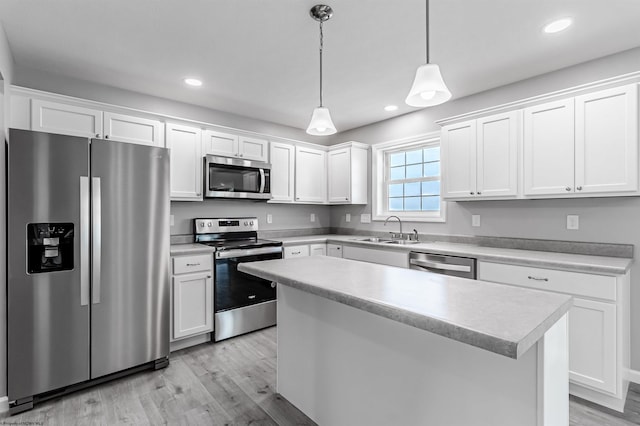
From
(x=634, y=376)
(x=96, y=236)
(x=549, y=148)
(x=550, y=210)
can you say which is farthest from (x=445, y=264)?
(x=96, y=236)

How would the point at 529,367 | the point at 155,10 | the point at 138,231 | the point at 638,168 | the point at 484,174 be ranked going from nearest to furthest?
the point at 529,367, the point at 155,10, the point at 638,168, the point at 138,231, the point at 484,174

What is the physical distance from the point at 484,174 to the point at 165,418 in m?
3.18

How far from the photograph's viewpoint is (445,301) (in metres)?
1.18

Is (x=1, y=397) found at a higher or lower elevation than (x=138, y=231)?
lower

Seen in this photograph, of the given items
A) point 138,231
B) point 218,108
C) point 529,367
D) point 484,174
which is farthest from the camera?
point 218,108

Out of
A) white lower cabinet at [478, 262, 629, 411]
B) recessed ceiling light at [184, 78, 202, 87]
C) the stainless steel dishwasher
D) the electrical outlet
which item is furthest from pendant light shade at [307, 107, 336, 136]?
the electrical outlet

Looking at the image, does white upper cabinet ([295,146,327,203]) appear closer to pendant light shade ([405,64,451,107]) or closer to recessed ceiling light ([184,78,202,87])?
recessed ceiling light ([184,78,202,87])

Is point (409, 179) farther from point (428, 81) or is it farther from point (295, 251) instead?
point (428, 81)

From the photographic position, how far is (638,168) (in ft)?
7.29

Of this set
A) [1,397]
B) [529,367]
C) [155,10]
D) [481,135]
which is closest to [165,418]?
[1,397]

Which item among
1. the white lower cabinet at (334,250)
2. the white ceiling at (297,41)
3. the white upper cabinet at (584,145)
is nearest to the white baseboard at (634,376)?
the white upper cabinet at (584,145)

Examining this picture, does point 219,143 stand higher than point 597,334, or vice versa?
point 219,143

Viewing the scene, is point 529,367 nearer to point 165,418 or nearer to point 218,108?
point 165,418

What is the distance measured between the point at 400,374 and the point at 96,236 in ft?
7.45
